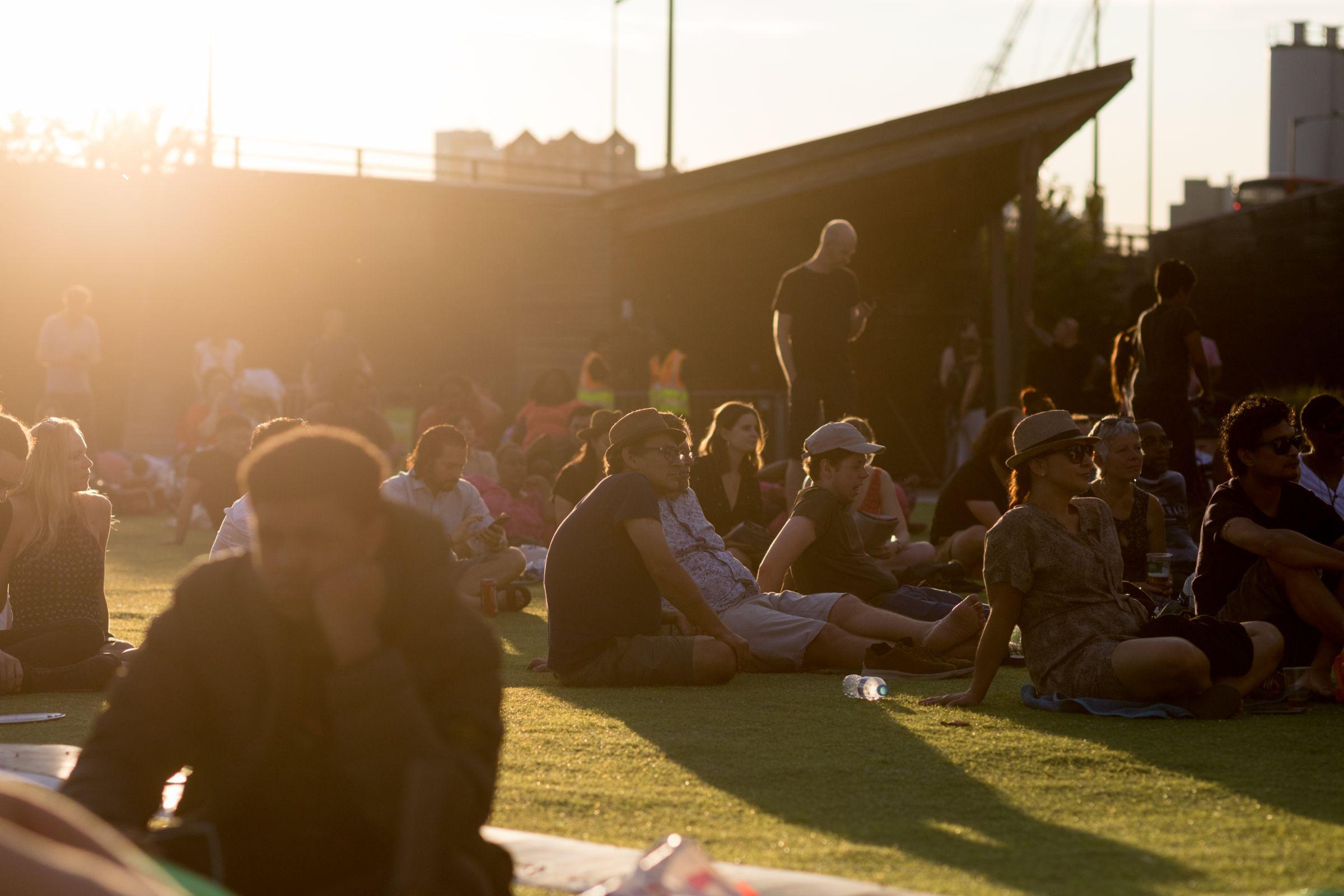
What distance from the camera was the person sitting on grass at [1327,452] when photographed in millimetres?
7367

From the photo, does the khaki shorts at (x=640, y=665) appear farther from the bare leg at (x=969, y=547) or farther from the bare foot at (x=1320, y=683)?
the bare leg at (x=969, y=547)

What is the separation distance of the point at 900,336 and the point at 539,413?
1146 cm

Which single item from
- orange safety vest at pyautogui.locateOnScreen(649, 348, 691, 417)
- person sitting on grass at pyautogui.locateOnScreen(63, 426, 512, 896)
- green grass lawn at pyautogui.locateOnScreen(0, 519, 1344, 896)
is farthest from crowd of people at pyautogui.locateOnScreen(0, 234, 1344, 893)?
green grass lawn at pyautogui.locateOnScreen(0, 519, 1344, 896)

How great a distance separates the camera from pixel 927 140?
19.1m

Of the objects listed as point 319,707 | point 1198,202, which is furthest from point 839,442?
point 1198,202

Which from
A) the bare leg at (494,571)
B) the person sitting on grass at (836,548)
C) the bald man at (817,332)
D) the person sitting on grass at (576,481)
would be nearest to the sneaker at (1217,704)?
the person sitting on grass at (836,548)

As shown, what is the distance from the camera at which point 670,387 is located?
1839 cm

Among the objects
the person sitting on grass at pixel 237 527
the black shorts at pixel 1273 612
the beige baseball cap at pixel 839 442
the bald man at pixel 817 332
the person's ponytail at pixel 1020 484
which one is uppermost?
the bald man at pixel 817 332

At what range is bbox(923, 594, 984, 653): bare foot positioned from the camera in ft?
23.5

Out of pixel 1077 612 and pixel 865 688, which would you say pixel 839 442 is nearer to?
pixel 865 688

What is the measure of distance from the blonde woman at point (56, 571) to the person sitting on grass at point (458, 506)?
1.90 meters

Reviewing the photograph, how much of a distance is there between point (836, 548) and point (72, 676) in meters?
3.69

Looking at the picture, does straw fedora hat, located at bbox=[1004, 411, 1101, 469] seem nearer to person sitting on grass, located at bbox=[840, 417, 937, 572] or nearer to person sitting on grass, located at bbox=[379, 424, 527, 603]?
person sitting on grass, located at bbox=[379, 424, 527, 603]

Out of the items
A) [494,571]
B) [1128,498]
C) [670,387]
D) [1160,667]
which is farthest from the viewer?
[670,387]
